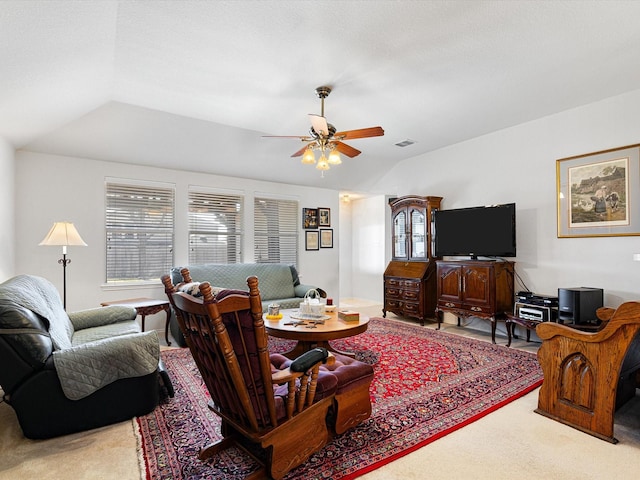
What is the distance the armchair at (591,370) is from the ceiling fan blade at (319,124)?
97.6 inches

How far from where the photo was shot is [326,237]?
6.98 m

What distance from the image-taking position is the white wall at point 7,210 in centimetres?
351

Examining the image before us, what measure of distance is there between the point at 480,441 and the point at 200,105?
414cm

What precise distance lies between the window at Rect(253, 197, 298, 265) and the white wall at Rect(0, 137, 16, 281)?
3234mm

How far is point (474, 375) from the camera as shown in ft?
10.7

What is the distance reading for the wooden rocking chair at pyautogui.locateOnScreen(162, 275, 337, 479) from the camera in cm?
156

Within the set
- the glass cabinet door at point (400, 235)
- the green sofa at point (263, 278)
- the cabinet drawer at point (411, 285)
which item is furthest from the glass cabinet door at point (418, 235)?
the green sofa at point (263, 278)

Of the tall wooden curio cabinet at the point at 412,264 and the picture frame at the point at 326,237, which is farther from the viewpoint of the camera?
the picture frame at the point at 326,237

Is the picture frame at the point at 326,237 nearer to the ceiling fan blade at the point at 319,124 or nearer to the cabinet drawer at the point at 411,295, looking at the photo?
the cabinet drawer at the point at 411,295

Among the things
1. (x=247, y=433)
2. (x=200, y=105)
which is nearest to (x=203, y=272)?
(x=200, y=105)

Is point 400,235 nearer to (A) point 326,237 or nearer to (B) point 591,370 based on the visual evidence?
(A) point 326,237

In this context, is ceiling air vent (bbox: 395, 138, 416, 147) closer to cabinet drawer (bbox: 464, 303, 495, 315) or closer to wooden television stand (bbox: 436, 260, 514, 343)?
wooden television stand (bbox: 436, 260, 514, 343)

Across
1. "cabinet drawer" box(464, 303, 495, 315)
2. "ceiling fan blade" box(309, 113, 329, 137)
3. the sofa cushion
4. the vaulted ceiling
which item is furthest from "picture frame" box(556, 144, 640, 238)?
the sofa cushion

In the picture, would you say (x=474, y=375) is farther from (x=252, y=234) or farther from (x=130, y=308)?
(x=252, y=234)
